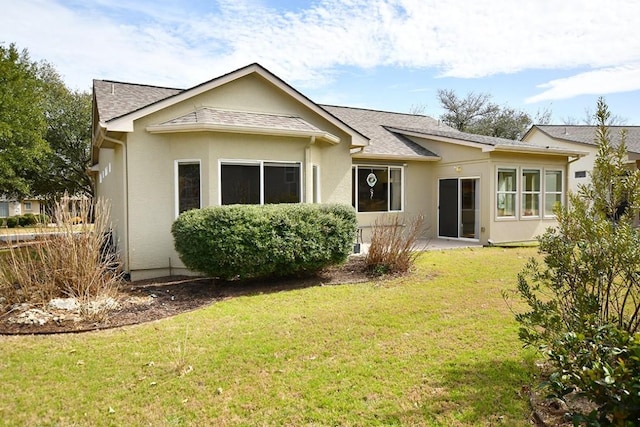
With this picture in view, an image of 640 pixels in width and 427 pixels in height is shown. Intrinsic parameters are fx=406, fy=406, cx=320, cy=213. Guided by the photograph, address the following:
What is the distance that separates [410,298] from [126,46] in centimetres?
1507

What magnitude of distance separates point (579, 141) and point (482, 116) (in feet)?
53.7

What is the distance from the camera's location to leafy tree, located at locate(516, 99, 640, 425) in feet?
9.59

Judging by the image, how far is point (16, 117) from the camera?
787 inches

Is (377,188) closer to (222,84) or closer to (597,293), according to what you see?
(222,84)

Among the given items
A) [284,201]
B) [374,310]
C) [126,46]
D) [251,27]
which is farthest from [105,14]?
[374,310]

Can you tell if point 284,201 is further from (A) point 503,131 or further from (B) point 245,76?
(A) point 503,131

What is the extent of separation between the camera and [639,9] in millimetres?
9328

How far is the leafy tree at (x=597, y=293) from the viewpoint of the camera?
292cm

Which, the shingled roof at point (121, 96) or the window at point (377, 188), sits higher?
the shingled roof at point (121, 96)

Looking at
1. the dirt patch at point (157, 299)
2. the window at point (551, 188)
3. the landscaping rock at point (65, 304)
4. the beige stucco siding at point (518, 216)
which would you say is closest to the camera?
the dirt patch at point (157, 299)

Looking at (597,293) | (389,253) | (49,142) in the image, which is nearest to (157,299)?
(389,253)

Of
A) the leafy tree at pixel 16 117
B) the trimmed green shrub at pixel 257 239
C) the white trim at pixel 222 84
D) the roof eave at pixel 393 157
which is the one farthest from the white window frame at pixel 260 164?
the leafy tree at pixel 16 117

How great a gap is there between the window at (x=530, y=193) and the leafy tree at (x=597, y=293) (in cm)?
1226

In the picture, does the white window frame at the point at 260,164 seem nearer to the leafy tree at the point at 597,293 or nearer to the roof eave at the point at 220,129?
the roof eave at the point at 220,129
